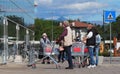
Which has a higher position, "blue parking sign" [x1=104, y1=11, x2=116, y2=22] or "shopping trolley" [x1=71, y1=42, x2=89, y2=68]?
"blue parking sign" [x1=104, y1=11, x2=116, y2=22]

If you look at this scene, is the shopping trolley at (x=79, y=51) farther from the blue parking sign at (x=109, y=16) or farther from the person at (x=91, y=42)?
the blue parking sign at (x=109, y=16)

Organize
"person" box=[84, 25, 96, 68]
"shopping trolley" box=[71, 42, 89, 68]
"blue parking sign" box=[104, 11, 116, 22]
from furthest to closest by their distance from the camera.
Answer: "blue parking sign" box=[104, 11, 116, 22]
"shopping trolley" box=[71, 42, 89, 68]
"person" box=[84, 25, 96, 68]

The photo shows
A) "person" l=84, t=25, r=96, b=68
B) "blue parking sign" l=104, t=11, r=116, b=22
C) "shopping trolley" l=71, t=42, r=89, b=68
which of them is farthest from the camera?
"blue parking sign" l=104, t=11, r=116, b=22

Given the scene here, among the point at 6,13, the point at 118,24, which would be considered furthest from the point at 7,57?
the point at 118,24

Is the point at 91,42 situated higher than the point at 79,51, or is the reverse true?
the point at 91,42

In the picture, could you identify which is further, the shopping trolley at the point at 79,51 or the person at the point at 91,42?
the shopping trolley at the point at 79,51

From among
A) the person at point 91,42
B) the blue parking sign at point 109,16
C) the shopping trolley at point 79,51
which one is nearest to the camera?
the person at point 91,42

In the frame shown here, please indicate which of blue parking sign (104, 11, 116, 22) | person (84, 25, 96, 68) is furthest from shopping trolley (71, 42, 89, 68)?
blue parking sign (104, 11, 116, 22)

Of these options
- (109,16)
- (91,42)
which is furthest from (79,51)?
(109,16)

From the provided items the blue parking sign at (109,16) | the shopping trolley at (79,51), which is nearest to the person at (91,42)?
the shopping trolley at (79,51)

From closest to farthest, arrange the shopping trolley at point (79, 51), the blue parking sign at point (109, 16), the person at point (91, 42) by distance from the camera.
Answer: the person at point (91, 42)
the shopping trolley at point (79, 51)
the blue parking sign at point (109, 16)

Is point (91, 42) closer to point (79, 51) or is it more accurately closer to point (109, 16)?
point (79, 51)

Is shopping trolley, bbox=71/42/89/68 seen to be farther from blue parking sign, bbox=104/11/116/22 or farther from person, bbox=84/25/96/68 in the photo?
blue parking sign, bbox=104/11/116/22

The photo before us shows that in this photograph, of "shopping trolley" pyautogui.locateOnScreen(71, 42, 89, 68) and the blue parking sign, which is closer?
"shopping trolley" pyautogui.locateOnScreen(71, 42, 89, 68)
